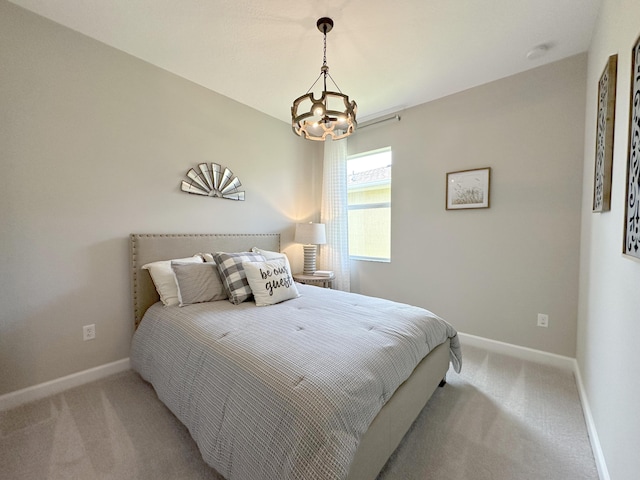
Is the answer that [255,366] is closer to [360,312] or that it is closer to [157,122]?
[360,312]

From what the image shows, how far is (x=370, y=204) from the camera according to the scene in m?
3.39

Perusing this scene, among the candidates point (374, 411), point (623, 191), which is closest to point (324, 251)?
point (374, 411)

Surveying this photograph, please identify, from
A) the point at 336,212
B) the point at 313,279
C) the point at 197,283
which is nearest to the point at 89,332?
the point at 197,283

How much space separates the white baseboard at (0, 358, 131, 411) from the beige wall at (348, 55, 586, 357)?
2.81 metres

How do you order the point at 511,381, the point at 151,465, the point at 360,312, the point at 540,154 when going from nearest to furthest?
the point at 151,465
the point at 360,312
the point at 511,381
the point at 540,154

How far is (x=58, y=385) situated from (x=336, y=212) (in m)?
3.03

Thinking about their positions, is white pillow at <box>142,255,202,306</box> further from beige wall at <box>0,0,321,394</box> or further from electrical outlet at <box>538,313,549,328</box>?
electrical outlet at <box>538,313,549,328</box>

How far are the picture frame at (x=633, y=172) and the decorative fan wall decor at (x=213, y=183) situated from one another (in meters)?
2.81

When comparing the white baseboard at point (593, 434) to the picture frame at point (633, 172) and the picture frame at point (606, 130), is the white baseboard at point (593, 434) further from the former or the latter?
the picture frame at point (606, 130)

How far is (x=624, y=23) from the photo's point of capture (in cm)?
117

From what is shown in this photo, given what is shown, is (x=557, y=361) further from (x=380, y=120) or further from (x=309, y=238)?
(x=380, y=120)

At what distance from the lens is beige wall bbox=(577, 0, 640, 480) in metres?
0.96

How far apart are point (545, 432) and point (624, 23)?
7.02 feet

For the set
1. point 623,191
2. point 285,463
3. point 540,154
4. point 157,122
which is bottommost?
point 285,463
